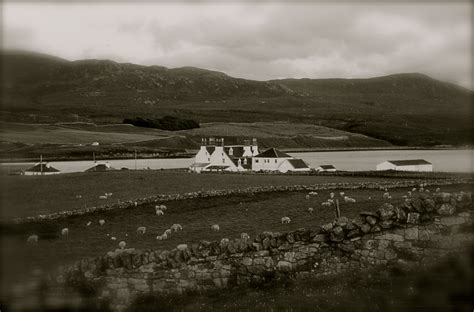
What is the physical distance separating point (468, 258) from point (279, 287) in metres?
4.73

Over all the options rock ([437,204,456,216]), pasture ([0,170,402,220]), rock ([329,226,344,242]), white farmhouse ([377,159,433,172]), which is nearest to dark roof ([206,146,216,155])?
white farmhouse ([377,159,433,172])

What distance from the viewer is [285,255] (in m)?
14.3

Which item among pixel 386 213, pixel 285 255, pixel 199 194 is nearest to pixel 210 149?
pixel 199 194

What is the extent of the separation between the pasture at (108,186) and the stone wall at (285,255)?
57.1 ft

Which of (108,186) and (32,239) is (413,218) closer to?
(32,239)

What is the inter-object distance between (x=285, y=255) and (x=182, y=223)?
40.4ft

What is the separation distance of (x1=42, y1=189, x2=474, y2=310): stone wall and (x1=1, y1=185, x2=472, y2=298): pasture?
2.22 meters

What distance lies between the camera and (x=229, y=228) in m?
23.7

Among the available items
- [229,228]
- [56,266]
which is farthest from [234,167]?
[56,266]

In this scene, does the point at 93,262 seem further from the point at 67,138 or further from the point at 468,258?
the point at 67,138

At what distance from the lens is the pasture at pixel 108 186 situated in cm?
3388

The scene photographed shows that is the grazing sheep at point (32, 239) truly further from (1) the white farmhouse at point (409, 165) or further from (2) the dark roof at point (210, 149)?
(1) the white farmhouse at point (409, 165)

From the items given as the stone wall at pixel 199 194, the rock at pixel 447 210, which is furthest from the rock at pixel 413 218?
the stone wall at pixel 199 194

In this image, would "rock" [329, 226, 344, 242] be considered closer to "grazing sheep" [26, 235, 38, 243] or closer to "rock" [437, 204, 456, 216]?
"rock" [437, 204, 456, 216]
